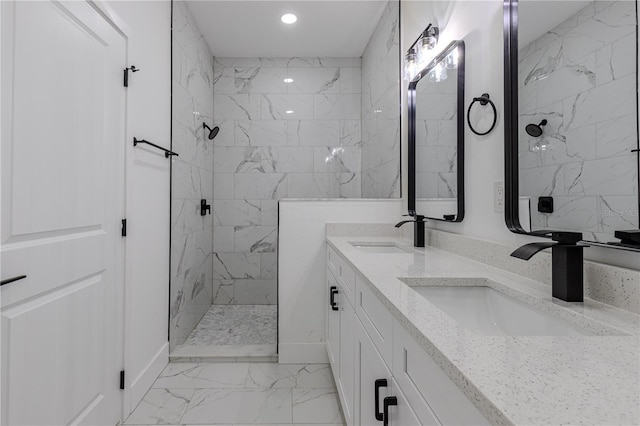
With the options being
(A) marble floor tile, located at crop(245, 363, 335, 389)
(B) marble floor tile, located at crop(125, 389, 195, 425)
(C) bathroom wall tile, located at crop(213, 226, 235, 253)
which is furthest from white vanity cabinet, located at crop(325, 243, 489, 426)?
(C) bathroom wall tile, located at crop(213, 226, 235, 253)

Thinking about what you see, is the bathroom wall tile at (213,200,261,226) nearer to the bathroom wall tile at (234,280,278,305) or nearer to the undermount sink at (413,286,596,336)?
the bathroom wall tile at (234,280,278,305)

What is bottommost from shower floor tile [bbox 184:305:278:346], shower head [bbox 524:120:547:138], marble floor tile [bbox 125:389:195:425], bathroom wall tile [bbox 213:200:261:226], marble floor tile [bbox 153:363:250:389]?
marble floor tile [bbox 125:389:195:425]

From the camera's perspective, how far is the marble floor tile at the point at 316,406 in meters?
1.87

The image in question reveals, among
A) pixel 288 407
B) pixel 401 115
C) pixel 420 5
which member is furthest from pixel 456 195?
pixel 288 407

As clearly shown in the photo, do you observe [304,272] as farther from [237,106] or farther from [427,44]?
[237,106]

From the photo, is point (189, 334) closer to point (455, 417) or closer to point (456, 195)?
point (456, 195)

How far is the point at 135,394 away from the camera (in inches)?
76.8

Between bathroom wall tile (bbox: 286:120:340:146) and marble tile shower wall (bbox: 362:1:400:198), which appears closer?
marble tile shower wall (bbox: 362:1:400:198)

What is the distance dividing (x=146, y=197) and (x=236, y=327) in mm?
1592

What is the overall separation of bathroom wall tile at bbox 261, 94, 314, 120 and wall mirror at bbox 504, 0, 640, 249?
9.15 ft

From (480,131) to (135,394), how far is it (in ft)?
7.41

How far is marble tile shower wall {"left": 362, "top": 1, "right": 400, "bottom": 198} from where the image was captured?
2.68 metres

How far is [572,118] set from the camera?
0.99 meters

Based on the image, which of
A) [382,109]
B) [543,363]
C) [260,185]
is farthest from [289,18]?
[543,363]
